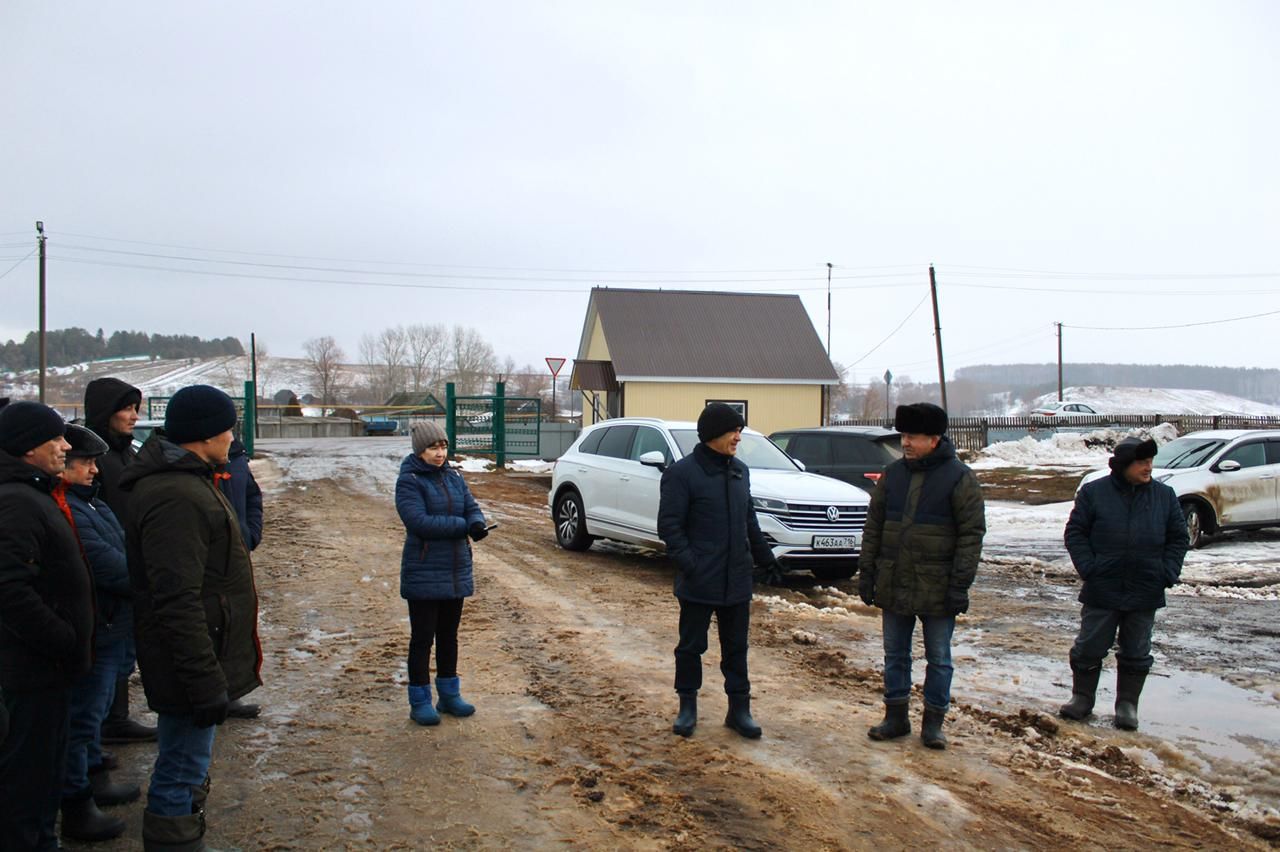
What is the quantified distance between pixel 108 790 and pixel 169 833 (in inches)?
39.9

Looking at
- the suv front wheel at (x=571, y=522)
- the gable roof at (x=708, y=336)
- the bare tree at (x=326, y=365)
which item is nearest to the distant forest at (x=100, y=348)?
Answer: the bare tree at (x=326, y=365)

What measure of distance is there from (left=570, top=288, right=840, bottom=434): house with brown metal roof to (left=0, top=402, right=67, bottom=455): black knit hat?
27.4 m

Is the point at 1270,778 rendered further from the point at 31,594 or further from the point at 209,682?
the point at 31,594

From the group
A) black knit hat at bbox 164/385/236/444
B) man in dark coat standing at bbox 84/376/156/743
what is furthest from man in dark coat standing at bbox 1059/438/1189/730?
man in dark coat standing at bbox 84/376/156/743

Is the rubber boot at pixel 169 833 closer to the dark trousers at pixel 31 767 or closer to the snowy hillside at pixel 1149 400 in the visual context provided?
the dark trousers at pixel 31 767

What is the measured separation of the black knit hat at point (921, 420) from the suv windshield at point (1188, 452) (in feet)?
32.8

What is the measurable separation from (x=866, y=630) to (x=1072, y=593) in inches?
128

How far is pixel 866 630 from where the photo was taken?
26.9 ft

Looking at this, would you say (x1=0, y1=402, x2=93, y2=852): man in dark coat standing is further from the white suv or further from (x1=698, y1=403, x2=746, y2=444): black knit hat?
the white suv

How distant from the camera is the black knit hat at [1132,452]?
5.79 m

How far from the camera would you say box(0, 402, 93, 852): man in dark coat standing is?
11.1ft

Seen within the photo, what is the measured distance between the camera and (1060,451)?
32812 millimetres

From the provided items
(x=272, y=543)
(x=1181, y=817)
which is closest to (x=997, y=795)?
(x=1181, y=817)

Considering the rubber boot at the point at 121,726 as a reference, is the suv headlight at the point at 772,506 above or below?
above
